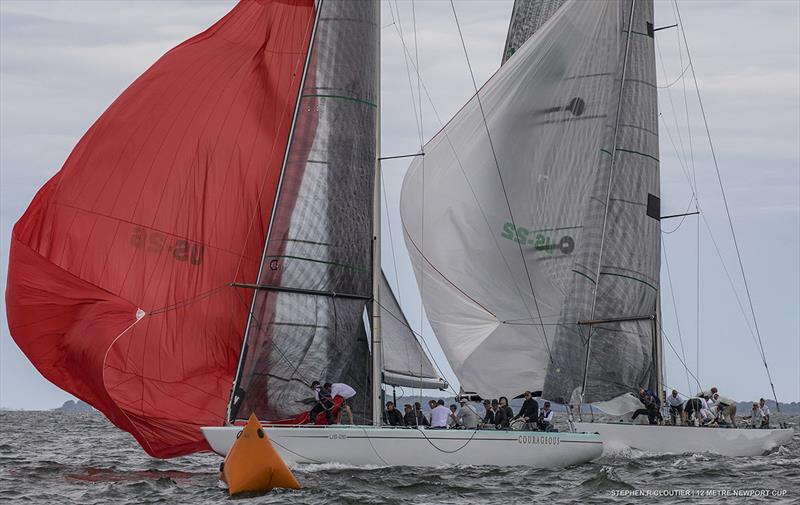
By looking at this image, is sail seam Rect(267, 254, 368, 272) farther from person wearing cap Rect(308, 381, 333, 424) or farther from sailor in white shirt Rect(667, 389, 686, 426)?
sailor in white shirt Rect(667, 389, 686, 426)

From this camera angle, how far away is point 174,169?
81.2ft

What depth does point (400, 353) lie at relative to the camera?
82.2ft

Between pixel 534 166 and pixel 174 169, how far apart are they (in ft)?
30.6

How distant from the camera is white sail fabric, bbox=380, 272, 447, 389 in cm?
2492

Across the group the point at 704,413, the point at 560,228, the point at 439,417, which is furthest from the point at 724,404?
the point at 439,417

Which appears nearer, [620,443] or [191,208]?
[191,208]

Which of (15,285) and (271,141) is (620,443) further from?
(15,285)

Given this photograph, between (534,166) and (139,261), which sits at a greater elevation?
(534,166)

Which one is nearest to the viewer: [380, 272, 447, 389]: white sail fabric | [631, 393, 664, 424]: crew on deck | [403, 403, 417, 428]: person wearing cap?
[403, 403, 417, 428]: person wearing cap

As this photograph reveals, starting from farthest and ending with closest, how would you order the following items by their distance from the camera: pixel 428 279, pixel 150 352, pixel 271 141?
pixel 428 279, pixel 271 141, pixel 150 352

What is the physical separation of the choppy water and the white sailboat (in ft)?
1.27

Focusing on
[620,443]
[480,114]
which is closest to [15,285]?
[480,114]

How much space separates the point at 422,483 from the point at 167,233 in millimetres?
6397

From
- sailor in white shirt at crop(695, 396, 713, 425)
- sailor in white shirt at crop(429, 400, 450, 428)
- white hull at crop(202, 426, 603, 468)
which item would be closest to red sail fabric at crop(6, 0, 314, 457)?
white hull at crop(202, 426, 603, 468)
